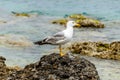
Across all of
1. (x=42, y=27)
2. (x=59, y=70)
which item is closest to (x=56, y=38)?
(x=59, y=70)

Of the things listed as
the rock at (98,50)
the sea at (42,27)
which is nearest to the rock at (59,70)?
the sea at (42,27)

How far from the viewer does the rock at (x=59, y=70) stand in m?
10.2

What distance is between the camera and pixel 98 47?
24703mm

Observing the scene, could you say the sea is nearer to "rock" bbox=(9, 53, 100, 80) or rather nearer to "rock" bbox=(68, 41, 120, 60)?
"rock" bbox=(68, 41, 120, 60)

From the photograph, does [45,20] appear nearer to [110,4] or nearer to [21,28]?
[21,28]

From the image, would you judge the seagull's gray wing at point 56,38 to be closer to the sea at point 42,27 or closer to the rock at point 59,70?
the rock at point 59,70

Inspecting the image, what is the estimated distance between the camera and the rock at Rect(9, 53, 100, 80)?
10242mm

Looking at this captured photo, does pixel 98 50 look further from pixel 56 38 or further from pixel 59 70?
pixel 59 70

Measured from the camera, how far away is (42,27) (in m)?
34.8

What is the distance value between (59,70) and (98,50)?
13.8 m

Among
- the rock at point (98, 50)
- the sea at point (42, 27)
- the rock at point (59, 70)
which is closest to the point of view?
the rock at point (59, 70)

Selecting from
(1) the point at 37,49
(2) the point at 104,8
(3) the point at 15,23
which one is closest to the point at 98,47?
(1) the point at 37,49

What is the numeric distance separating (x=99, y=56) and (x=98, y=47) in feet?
5.88

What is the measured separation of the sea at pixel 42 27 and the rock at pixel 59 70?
728 centimetres
